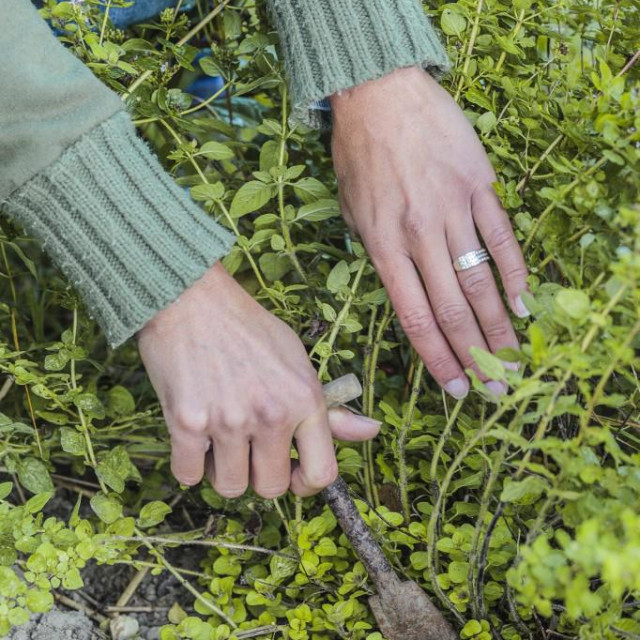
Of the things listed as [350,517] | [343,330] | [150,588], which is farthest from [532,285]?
[150,588]

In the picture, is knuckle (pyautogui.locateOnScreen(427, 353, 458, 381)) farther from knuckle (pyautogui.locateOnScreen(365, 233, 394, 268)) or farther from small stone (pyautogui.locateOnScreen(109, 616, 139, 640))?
small stone (pyautogui.locateOnScreen(109, 616, 139, 640))

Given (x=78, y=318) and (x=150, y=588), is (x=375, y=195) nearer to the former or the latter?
(x=78, y=318)

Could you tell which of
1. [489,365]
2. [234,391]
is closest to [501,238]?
[489,365]

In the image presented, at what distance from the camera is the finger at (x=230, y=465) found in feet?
3.59

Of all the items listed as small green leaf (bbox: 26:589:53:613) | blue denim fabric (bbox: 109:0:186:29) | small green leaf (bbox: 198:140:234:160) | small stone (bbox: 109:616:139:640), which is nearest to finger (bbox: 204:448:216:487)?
small green leaf (bbox: 26:589:53:613)

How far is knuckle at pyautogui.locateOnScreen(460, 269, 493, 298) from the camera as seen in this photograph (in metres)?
1.15

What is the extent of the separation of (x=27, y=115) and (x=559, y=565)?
890 millimetres

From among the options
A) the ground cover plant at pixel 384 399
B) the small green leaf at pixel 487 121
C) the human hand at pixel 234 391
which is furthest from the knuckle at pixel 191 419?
the small green leaf at pixel 487 121

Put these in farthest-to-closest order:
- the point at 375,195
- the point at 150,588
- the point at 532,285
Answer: the point at 150,588
the point at 375,195
the point at 532,285

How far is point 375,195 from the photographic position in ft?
3.87

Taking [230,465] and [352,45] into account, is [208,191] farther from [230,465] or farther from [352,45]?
[230,465]

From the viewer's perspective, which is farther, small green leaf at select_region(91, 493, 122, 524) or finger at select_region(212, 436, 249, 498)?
small green leaf at select_region(91, 493, 122, 524)

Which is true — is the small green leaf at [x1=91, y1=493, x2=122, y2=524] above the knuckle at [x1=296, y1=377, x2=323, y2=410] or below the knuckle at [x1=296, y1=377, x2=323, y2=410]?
below

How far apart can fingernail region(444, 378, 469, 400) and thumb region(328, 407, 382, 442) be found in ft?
0.41
